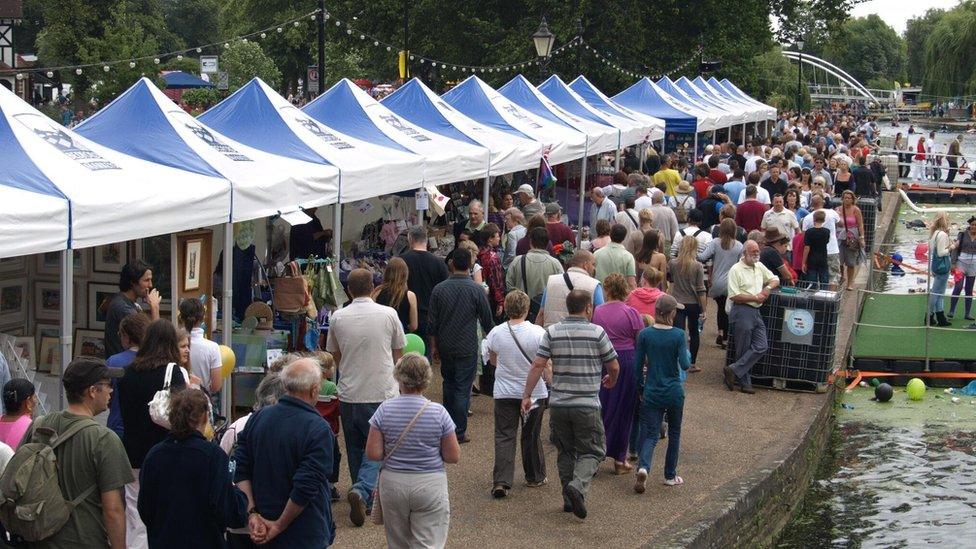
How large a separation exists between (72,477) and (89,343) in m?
4.96

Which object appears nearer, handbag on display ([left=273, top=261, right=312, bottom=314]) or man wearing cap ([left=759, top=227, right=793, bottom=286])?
handbag on display ([left=273, top=261, right=312, bottom=314])

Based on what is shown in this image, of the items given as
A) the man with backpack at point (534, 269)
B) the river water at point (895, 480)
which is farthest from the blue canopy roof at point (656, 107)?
the man with backpack at point (534, 269)

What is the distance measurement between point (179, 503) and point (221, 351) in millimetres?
3327

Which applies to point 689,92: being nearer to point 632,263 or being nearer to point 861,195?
point 861,195

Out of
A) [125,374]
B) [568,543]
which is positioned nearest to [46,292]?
[125,374]

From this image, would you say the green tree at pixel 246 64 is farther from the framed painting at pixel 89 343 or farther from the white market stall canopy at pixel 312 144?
the framed painting at pixel 89 343

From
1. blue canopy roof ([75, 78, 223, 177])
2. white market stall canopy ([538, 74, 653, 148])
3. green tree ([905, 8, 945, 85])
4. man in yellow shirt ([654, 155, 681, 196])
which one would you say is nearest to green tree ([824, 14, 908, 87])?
green tree ([905, 8, 945, 85])

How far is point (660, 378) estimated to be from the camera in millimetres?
9086

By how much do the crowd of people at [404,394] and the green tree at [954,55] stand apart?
70161 mm

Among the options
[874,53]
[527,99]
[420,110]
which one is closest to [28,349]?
[420,110]

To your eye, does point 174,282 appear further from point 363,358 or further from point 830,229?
point 830,229

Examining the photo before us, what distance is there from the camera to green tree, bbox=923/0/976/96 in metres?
78.4

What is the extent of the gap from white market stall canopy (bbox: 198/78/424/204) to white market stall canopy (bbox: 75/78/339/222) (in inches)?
20.9

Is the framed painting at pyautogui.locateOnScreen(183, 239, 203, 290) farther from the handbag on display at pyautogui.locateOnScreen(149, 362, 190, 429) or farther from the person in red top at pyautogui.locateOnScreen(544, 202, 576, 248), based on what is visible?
the person in red top at pyautogui.locateOnScreen(544, 202, 576, 248)
